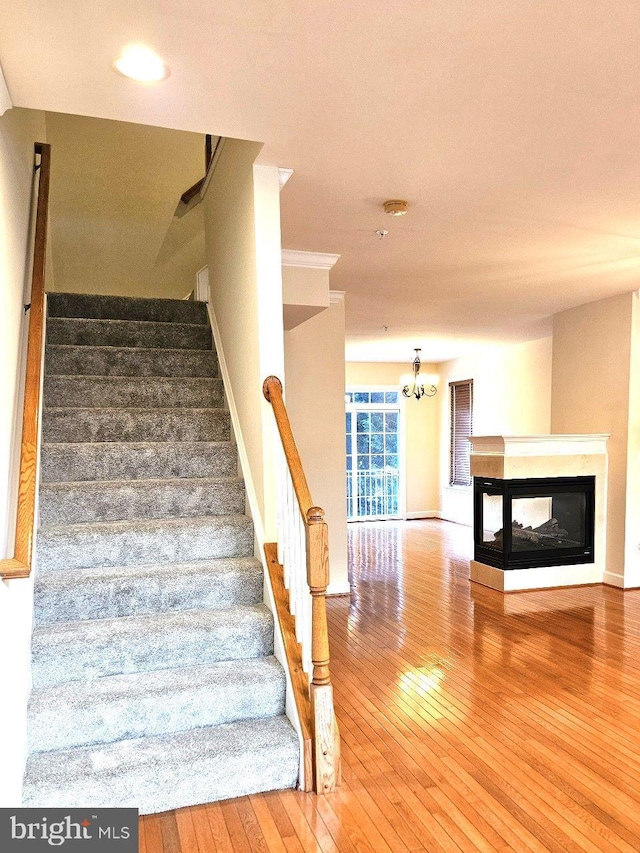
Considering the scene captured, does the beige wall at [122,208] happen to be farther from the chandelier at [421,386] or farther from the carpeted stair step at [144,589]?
the chandelier at [421,386]

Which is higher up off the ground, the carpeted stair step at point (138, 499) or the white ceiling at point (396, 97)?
the white ceiling at point (396, 97)

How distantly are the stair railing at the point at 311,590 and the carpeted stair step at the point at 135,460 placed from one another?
895mm

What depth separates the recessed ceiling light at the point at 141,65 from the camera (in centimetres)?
205

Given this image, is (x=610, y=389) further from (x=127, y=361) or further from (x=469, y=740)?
(x=127, y=361)

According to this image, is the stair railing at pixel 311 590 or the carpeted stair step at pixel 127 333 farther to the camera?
the carpeted stair step at pixel 127 333

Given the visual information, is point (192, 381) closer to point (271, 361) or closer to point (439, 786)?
point (271, 361)

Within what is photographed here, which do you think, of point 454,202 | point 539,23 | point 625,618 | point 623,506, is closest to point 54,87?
point 539,23

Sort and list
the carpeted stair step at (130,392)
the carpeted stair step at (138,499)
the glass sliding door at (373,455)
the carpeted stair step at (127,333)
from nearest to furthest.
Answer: the carpeted stair step at (138,499) → the carpeted stair step at (130,392) → the carpeted stair step at (127,333) → the glass sliding door at (373,455)

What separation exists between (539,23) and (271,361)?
1.69m

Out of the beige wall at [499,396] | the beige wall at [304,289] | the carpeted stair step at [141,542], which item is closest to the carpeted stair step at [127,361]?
the beige wall at [304,289]

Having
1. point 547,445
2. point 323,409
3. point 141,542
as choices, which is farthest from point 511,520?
point 141,542

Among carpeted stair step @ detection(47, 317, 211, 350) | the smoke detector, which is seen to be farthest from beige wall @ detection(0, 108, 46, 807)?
the smoke detector

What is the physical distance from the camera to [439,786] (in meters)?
2.50

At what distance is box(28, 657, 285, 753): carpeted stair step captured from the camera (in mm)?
2367
